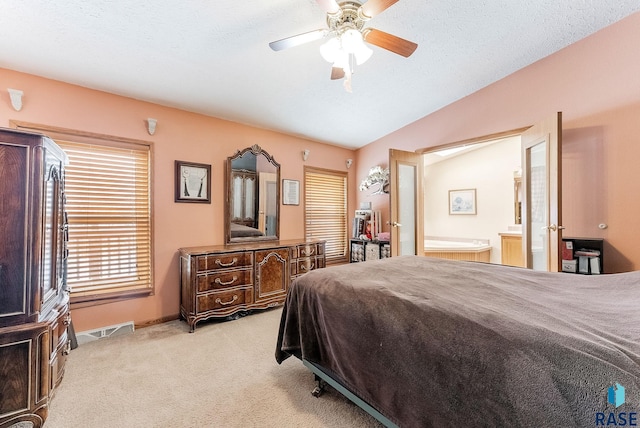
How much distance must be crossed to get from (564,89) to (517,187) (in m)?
2.42

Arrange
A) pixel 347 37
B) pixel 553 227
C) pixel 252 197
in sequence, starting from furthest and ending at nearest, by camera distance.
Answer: pixel 252 197 < pixel 553 227 < pixel 347 37

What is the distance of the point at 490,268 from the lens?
2.07m

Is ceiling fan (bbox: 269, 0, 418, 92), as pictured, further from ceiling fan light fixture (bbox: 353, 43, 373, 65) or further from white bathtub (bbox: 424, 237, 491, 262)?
white bathtub (bbox: 424, 237, 491, 262)

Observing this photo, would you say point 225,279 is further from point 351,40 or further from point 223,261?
point 351,40

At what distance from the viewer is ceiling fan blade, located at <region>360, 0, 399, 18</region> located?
1578 mm

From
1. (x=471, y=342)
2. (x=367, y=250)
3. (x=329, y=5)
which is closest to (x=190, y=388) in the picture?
(x=471, y=342)

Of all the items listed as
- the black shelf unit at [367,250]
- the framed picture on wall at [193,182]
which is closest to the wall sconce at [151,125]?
the framed picture on wall at [193,182]

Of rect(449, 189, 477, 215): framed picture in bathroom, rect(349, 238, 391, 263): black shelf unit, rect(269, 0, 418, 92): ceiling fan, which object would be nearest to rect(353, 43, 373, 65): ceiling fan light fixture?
rect(269, 0, 418, 92): ceiling fan

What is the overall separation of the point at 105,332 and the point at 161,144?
6.76 ft

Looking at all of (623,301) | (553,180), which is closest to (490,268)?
(623,301)

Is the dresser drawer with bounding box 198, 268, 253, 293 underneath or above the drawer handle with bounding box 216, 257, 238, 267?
underneath

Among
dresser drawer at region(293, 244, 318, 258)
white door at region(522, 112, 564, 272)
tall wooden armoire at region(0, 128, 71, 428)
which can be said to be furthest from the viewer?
dresser drawer at region(293, 244, 318, 258)

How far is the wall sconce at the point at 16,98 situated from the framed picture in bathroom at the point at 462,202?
6.29m

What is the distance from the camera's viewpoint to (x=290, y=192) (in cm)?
418
